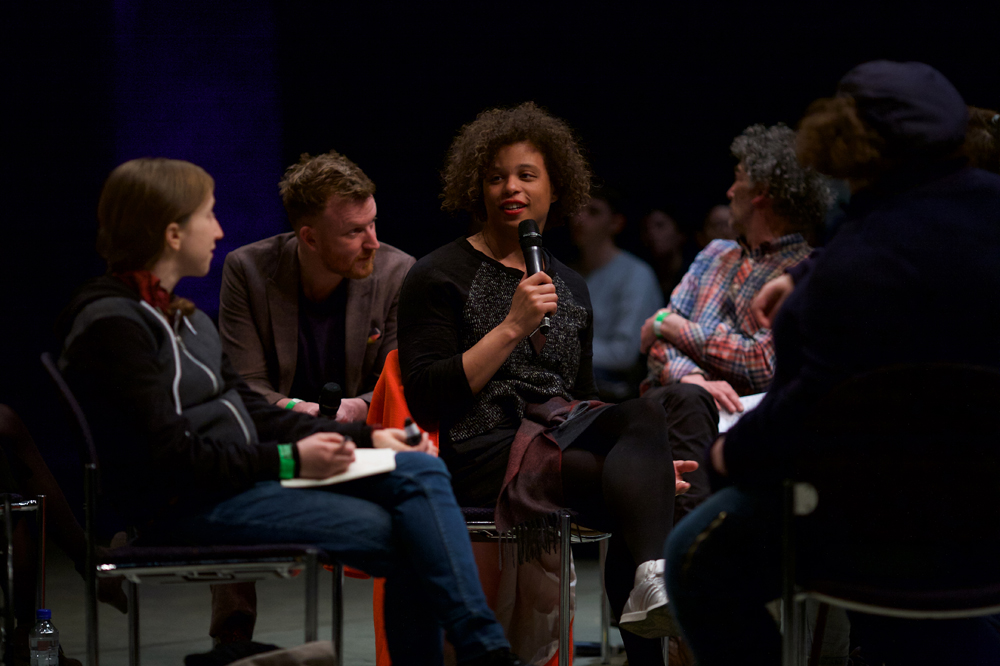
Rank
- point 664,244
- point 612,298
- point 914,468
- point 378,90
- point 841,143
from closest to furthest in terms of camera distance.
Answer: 1. point 914,468
2. point 841,143
3. point 612,298
4. point 378,90
5. point 664,244

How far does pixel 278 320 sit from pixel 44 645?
96cm

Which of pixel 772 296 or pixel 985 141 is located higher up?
pixel 985 141

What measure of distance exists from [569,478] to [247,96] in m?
2.75

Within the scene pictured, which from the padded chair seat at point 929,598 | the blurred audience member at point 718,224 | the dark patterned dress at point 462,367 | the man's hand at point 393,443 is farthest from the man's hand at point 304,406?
the blurred audience member at point 718,224

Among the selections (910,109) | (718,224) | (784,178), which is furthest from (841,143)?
(718,224)

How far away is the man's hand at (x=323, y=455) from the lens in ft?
5.56

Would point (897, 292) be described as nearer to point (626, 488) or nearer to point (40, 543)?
point (626, 488)

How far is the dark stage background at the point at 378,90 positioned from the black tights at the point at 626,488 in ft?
6.78

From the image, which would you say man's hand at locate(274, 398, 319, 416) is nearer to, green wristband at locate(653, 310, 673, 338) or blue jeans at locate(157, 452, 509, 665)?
blue jeans at locate(157, 452, 509, 665)

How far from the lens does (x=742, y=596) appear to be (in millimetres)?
1632

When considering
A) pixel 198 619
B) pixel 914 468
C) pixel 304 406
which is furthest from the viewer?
pixel 198 619

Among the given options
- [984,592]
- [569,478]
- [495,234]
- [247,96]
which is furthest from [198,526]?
[247,96]

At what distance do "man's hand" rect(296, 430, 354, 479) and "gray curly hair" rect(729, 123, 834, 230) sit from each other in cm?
167

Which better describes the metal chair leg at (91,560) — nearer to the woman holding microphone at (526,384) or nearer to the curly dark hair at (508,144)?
the woman holding microphone at (526,384)
